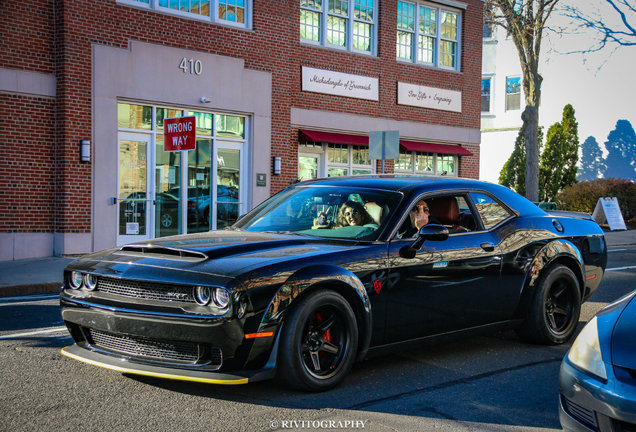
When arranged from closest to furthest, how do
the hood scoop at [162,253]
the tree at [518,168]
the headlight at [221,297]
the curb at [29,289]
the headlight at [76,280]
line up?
the headlight at [221,297] < the hood scoop at [162,253] < the headlight at [76,280] < the curb at [29,289] < the tree at [518,168]

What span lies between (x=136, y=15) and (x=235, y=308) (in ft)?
41.0

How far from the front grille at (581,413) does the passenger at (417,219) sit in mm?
2028

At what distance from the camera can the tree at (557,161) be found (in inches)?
1204

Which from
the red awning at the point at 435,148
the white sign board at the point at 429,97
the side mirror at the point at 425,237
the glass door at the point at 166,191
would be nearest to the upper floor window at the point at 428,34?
the white sign board at the point at 429,97

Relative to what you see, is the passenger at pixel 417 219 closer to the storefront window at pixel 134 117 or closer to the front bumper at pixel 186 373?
the front bumper at pixel 186 373

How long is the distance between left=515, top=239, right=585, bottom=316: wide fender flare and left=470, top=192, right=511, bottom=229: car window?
48 centimetres

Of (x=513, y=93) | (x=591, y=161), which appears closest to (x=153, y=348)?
(x=513, y=93)

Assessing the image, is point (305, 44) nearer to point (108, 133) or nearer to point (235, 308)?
point (108, 133)

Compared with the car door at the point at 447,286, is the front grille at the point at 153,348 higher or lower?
lower

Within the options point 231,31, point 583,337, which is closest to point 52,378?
point 583,337

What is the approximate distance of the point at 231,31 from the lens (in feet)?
52.9

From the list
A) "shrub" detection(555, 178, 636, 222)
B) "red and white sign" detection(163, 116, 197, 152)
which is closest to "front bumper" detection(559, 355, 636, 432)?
"red and white sign" detection(163, 116, 197, 152)

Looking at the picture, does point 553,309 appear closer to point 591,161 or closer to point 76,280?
point 76,280

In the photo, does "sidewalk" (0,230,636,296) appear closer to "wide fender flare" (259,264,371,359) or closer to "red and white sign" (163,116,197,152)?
"red and white sign" (163,116,197,152)
